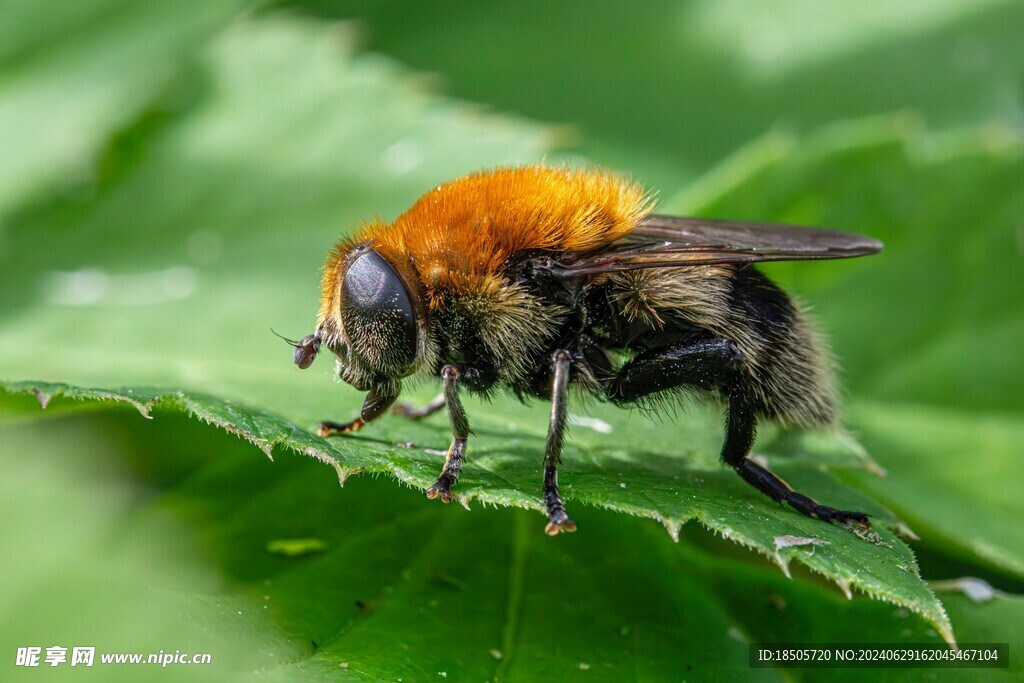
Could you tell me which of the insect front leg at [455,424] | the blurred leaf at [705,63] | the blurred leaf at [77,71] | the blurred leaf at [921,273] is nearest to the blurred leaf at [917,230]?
the blurred leaf at [921,273]

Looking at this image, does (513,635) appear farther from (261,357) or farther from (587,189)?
(261,357)

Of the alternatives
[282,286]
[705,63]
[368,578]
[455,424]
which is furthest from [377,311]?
[705,63]

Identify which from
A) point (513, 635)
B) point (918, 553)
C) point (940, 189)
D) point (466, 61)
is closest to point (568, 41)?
point (466, 61)

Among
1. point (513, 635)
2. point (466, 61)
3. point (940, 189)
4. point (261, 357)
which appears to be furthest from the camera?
point (466, 61)

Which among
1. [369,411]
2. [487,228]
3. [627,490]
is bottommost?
[627,490]

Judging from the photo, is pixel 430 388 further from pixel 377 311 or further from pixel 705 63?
pixel 705 63

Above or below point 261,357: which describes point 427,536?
below

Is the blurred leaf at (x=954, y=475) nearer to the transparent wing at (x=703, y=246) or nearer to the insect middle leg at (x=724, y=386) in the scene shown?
the insect middle leg at (x=724, y=386)
